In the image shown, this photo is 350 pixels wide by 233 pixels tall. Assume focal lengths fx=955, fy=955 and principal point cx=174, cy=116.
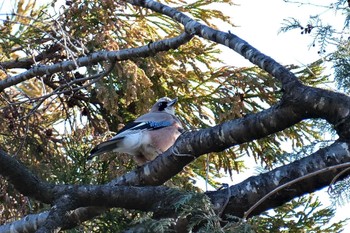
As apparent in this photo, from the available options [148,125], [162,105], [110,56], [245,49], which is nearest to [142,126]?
[148,125]

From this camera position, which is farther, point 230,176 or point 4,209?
point 230,176

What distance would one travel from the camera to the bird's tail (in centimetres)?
784

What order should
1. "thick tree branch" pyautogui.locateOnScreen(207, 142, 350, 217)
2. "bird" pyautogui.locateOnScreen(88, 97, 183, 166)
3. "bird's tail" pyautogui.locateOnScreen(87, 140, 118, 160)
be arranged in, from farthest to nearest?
"bird" pyautogui.locateOnScreen(88, 97, 183, 166) → "bird's tail" pyautogui.locateOnScreen(87, 140, 118, 160) → "thick tree branch" pyautogui.locateOnScreen(207, 142, 350, 217)

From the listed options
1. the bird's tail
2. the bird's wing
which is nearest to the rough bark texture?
the bird's tail

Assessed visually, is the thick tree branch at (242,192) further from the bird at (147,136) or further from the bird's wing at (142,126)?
the bird's wing at (142,126)

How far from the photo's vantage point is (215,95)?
9.37 meters

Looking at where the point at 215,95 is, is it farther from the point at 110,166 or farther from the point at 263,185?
the point at 263,185

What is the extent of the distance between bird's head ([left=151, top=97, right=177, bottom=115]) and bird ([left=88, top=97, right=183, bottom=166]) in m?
0.03

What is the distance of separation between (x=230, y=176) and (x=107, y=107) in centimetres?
148

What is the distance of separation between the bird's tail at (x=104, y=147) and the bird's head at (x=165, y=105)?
94cm

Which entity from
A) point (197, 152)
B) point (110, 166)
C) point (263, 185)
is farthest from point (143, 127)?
point (263, 185)

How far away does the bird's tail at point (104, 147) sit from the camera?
784 centimetres

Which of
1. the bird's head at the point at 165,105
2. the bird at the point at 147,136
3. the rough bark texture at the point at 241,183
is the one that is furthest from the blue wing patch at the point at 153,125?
the rough bark texture at the point at 241,183

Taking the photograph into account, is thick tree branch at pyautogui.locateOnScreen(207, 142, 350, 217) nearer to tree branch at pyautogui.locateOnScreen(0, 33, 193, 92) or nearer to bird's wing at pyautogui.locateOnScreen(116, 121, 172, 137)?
tree branch at pyautogui.locateOnScreen(0, 33, 193, 92)
